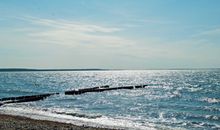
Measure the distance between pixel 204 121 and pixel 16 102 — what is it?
28.3 meters

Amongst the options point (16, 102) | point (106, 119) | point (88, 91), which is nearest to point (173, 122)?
point (106, 119)

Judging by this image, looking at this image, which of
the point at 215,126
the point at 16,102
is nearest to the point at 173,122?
the point at 215,126

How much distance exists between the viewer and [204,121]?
1344 inches

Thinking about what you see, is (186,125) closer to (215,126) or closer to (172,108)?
(215,126)

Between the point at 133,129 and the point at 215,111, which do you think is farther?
the point at 215,111

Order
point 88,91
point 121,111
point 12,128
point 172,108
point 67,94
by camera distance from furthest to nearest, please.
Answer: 1. point 88,91
2. point 67,94
3. point 172,108
4. point 121,111
5. point 12,128

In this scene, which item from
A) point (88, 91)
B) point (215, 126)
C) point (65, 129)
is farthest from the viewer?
point (88, 91)

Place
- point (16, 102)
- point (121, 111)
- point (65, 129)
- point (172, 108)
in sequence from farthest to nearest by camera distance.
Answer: point (16, 102)
point (172, 108)
point (121, 111)
point (65, 129)

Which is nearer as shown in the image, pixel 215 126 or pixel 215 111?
pixel 215 126

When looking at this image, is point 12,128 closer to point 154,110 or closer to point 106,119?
point 106,119

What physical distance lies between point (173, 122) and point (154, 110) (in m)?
9.55

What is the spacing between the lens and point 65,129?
78.1 feet

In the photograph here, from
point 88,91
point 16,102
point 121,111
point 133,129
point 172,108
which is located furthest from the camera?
point 88,91

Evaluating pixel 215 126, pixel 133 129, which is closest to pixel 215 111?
pixel 215 126
